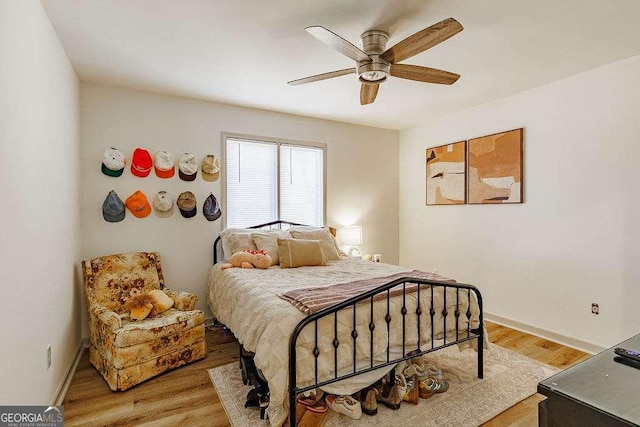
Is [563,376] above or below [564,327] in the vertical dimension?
above

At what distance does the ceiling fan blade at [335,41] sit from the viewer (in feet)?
6.08

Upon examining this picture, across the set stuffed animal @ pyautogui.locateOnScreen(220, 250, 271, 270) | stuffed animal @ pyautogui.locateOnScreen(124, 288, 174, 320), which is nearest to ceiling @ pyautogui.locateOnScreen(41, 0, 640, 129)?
stuffed animal @ pyautogui.locateOnScreen(220, 250, 271, 270)

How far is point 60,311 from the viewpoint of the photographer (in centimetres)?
242

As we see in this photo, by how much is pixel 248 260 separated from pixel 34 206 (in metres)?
1.73

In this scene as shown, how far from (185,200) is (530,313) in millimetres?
3823

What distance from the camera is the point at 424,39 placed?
200cm

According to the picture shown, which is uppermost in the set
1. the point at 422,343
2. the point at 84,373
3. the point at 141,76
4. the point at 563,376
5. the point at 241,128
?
the point at 141,76

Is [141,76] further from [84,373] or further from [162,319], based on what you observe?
[84,373]

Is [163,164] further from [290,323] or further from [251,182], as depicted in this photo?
[290,323]

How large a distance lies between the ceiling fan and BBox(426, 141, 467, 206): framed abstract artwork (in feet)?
5.99

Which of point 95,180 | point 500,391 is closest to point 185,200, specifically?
point 95,180

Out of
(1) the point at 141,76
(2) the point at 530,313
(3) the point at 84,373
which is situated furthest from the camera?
(2) the point at 530,313


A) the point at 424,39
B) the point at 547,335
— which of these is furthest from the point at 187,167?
the point at 547,335

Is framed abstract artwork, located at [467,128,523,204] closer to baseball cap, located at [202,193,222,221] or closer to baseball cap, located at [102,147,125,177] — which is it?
baseball cap, located at [202,193,222,221]
